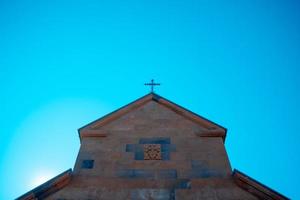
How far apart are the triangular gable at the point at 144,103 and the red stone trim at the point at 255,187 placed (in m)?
1.82

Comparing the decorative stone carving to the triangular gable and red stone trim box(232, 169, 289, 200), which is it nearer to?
the triangular gable

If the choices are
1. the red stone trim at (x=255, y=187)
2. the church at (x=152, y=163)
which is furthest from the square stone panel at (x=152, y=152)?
the red stone trim at (x=255, y=187)

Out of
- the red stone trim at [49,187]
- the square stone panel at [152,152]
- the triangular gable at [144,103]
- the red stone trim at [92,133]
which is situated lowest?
the red stone trim at [49,187]

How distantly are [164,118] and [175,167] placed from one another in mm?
2193

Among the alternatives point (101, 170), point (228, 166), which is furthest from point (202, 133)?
point (101, 170)

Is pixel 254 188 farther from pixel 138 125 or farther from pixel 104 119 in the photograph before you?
pixel 104 119

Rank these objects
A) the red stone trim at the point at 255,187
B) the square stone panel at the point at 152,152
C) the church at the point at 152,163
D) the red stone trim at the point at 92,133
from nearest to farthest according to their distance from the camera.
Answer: the red stone trim at the point at 255,187 < the church at the point at 152,163 < the square stone panel at the point at 152,152 < the red stone trim at the point at 92,133

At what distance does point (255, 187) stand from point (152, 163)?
2.74 metres

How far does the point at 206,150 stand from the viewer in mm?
8516

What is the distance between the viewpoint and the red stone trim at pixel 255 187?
6949mm

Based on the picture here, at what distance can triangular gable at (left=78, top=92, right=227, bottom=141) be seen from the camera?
911cm

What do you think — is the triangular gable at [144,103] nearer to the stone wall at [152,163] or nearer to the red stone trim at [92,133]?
the red stone trim at [92,133]

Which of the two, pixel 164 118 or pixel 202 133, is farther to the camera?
pixel 164 118

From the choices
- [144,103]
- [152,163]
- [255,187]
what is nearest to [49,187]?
[152,163]
